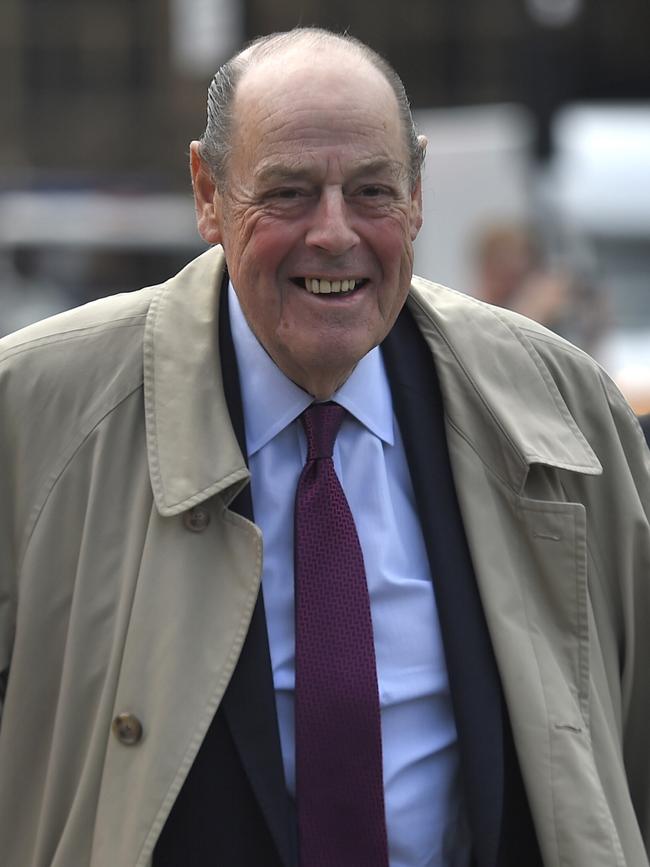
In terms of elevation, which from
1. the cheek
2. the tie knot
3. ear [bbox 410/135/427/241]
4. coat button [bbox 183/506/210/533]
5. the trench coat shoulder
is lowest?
coat button [bbox 183/506/210/533]

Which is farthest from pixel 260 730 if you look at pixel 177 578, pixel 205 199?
pixel 205 199

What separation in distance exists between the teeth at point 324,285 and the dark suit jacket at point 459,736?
23 centimetres

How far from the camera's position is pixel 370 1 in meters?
32.6

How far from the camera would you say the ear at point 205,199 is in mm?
2664

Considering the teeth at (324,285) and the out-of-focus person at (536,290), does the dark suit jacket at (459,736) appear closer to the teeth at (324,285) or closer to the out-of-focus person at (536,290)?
the teeth at (324,285)

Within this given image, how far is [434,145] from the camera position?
1303 centimetres

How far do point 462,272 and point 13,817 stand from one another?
9752 mm

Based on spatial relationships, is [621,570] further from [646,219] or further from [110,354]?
[646,219]

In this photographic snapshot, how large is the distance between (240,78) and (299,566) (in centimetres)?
79

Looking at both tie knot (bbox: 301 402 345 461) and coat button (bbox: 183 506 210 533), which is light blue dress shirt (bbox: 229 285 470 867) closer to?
tie knot (bbox: 301 402 345 461)

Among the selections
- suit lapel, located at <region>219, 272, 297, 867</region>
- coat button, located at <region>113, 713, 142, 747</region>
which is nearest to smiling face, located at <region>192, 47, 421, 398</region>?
suit lapel, located at <region>219, 272, 297, 867</region>

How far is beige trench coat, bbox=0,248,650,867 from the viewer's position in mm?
2400

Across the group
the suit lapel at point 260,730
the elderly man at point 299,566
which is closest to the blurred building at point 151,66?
the elderly man at point 299,566

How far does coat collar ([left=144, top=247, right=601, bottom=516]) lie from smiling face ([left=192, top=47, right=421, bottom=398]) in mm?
137
